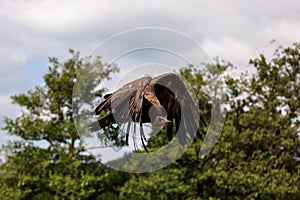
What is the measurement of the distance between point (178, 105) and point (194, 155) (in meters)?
27.4

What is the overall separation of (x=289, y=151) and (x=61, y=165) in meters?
11.4

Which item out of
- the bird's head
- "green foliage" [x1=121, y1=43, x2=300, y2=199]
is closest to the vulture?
the bird's head

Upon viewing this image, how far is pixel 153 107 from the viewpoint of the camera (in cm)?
376

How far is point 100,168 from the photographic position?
3188cm

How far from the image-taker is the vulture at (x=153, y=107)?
3783mm

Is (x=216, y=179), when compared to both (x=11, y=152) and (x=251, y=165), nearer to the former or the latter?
(x=251, y=165)

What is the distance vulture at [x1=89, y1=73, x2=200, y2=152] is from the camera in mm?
3783

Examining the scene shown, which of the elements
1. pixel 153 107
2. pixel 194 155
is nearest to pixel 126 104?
pixel 153 107

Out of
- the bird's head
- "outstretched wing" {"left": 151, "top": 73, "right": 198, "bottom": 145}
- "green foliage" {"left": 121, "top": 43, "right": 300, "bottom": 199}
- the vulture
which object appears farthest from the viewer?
"green foliage" {"left": 121, "top": 43, "right": 300, "bottom": 199}

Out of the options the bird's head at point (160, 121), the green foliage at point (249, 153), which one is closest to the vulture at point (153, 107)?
the bird's head at point (160, 121)

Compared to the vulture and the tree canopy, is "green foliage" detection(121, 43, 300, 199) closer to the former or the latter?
the tree canopy

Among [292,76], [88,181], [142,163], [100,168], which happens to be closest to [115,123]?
[142,163]

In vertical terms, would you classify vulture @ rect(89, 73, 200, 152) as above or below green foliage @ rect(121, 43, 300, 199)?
below

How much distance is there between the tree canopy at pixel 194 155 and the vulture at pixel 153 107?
2400cm
